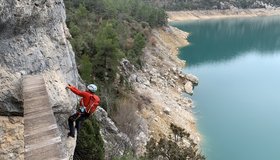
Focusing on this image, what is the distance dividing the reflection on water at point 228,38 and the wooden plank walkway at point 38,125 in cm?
5900

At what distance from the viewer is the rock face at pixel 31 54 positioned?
10.1m

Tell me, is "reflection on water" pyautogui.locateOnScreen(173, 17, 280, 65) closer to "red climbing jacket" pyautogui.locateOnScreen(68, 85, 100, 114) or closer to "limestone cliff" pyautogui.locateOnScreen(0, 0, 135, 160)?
"limestone cliff" pyautogui.locateOnScreen(0, 0, 135, 160)

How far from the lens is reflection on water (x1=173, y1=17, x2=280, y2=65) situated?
7631 cm

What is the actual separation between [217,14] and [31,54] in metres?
127

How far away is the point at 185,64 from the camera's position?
66.1 meters

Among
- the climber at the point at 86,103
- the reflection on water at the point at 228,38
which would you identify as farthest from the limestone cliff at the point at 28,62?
the reflection on water at the point at 228,38

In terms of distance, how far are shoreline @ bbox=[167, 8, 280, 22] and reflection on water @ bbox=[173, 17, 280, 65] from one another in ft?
15.9

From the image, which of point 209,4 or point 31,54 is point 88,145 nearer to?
point 31,54

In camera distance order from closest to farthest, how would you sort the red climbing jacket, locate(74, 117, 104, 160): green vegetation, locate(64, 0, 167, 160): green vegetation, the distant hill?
the red climbing jacket < locate(74, 117, 104, 160): green vegetation < locate(64, 0, 167, 160): green vegetation < the distant hill

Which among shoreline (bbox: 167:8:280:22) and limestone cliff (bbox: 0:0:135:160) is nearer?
limestone cliff (bbox: 0:0:135:160)

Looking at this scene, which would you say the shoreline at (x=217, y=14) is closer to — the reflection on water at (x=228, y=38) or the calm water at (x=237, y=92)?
the reflection on water at (x=228, y=38)

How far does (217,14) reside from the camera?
433ft

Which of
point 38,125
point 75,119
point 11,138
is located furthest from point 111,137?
point 38,125

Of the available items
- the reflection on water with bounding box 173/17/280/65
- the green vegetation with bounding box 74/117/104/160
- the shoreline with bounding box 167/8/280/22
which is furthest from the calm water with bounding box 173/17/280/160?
the shoreline with bounding box 167/8/280/22
